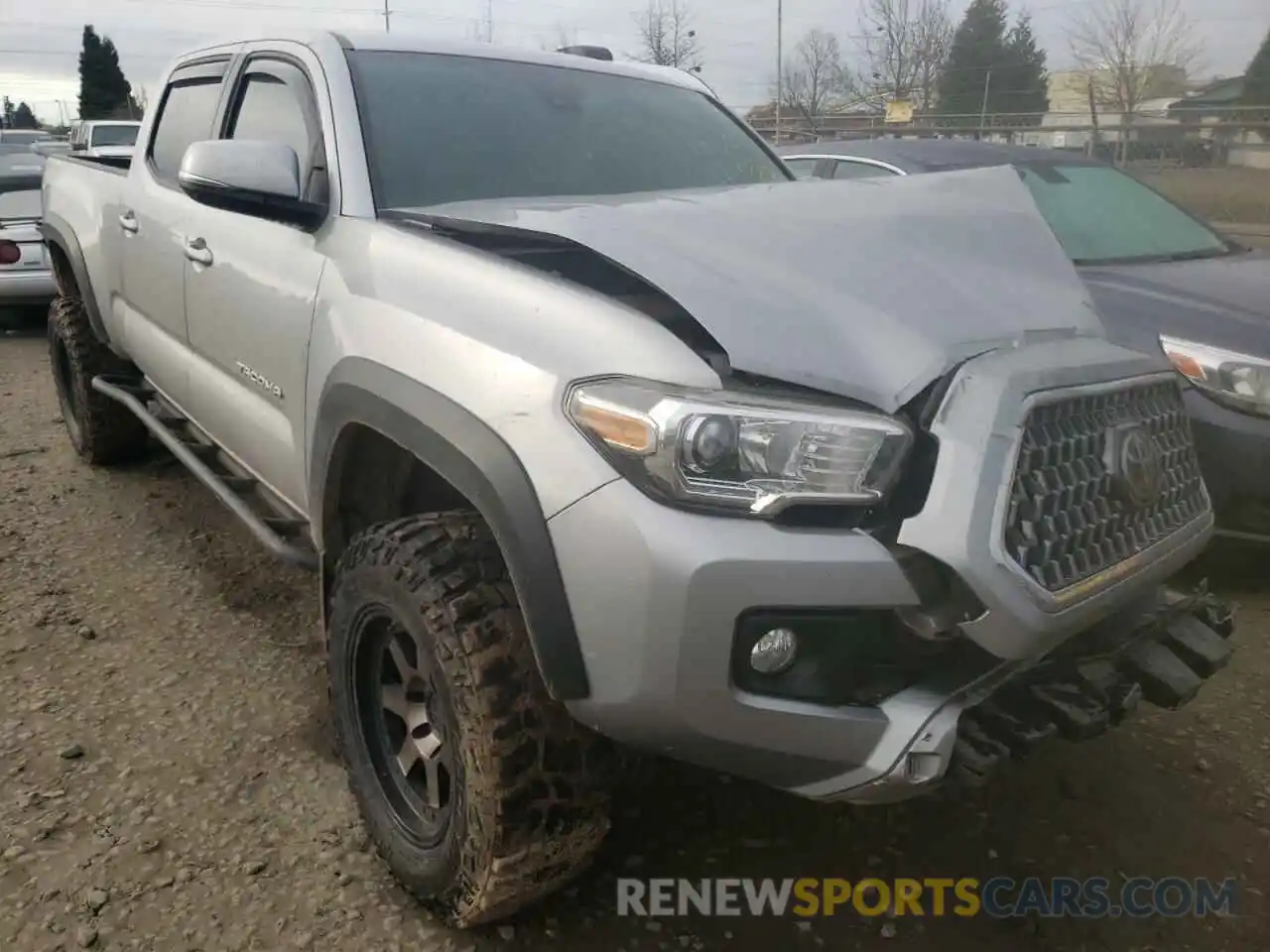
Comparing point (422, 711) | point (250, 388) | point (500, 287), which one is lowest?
point (422, 711)

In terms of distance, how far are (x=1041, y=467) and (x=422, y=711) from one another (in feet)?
4.40

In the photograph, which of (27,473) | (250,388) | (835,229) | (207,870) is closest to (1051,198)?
(835,229)

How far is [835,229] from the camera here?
2189 mm

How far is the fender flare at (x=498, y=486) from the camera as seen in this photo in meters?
1.83

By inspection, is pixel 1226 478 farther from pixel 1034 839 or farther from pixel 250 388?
pixel 250 388

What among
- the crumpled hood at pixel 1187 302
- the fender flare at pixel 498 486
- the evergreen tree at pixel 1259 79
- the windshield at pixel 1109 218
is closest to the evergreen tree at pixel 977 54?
the evergreen tree at pixel 1259 79

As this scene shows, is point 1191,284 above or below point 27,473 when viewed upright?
above

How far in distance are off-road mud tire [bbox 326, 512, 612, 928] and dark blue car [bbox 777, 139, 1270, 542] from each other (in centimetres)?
164

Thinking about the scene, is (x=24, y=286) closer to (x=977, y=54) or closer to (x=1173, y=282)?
(x=1173, y=282)

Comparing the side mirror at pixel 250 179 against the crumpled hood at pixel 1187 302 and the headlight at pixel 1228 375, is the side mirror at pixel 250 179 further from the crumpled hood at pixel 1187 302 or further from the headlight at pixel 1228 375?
the headlight at pixel 1228 375

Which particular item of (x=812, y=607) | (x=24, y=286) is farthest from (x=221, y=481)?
(x=24, y=286)

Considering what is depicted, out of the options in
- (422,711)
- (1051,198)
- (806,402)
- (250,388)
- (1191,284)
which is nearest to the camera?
(806,402)

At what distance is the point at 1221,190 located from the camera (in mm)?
17891

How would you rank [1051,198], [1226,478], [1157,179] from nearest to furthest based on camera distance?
[1226,478], [1051,198], [1157,179]
